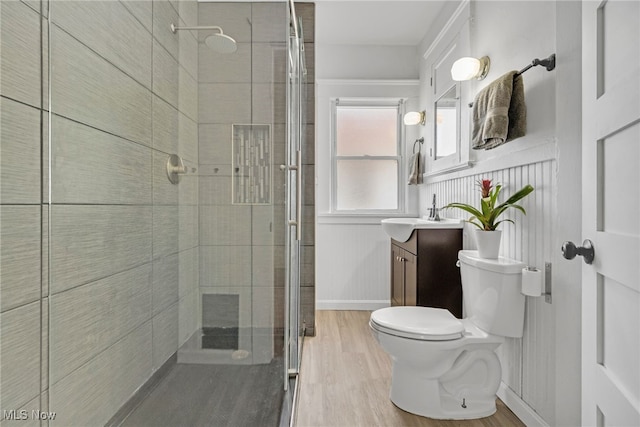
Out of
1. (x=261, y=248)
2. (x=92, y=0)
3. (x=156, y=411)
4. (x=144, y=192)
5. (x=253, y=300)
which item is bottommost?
(x=156, y=411)

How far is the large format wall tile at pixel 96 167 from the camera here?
0.54 meters

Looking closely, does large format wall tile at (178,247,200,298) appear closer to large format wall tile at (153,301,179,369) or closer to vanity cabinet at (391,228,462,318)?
large format wall tile at (153,301,179,369)

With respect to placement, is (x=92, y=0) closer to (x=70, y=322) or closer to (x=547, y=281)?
(x=70, y=322)

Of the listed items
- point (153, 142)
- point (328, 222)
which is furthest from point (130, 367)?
point (328, 222)

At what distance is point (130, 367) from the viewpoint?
614 mm

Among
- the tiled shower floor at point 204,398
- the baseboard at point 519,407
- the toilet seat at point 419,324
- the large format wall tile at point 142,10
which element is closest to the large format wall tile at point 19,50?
the large format wall tile at point 142,10

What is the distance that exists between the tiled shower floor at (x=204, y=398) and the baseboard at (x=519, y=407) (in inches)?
51.3

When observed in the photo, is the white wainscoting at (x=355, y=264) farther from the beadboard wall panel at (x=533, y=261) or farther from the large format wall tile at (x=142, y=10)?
the large format wall tile at (x=142, y=10)

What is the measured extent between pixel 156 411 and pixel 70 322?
0.21 meters

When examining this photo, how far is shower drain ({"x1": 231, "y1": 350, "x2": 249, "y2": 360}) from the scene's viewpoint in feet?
2.80

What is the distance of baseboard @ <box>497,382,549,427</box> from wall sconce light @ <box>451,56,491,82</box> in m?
1.71

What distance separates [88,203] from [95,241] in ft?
0.20

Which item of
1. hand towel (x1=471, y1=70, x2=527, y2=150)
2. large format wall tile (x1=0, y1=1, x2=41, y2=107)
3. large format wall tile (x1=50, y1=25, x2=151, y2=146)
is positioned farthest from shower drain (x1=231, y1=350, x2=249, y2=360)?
hand towel (x1=471, y1=70, x2=527, y2=150)

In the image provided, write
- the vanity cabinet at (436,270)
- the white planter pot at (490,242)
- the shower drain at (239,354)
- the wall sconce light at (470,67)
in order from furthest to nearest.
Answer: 1. the vanity cabinet at (436,270)
2. the wall sconce light at (470,67)
3. the white planter pot at (490,242)
4. the shower drain at (239,354)
